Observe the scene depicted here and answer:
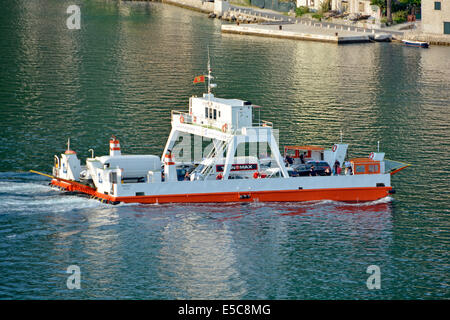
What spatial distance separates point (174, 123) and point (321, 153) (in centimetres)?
1372

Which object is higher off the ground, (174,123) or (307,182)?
(174,123)

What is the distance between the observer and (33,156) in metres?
84.1

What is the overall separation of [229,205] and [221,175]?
10.1 feet

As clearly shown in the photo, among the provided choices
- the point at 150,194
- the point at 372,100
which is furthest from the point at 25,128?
the point at 372,100

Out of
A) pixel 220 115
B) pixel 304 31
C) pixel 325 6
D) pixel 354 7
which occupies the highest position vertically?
pixel 325 6

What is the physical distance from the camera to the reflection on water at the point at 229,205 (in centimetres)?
5681

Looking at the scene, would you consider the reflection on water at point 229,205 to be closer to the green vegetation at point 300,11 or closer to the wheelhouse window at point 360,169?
the wheelhouse window at point 360,169

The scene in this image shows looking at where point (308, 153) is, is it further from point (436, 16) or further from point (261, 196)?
point (436, 16)

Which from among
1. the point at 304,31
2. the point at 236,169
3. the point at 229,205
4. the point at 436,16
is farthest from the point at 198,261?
the point at 304,31

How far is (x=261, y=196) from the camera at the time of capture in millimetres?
72062

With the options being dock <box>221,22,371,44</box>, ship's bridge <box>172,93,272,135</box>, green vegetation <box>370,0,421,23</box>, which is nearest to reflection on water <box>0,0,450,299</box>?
dock <box>221,22,371,44</box>

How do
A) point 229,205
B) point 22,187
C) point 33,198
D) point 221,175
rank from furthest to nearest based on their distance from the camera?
point 22,187 → point 221,175 → point 229,205 → point 33,198

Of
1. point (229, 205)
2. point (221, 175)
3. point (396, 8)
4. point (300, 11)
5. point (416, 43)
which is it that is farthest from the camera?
point (300, 11)
